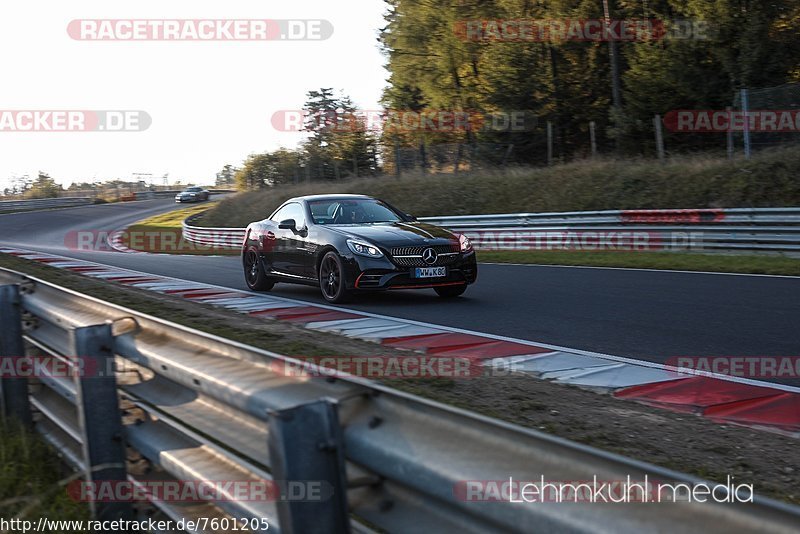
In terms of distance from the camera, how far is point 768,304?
947 cm

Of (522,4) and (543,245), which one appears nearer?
(543,245)

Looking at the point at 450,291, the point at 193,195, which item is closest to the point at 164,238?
the point at 193,195

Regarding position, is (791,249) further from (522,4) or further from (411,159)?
(522,4)

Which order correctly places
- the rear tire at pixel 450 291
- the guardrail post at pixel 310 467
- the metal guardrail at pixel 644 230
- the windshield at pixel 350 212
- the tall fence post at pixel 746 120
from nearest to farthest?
the guardrail post at pixel 310 467
the rear tire at pixel 450 291
the windshield at pixel 350 212
the metal guardrail at pixel 644 230
the tall fence post at pixel 746 120

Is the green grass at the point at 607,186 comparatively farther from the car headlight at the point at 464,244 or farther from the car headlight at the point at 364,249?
the car headlight at the point at 364,249

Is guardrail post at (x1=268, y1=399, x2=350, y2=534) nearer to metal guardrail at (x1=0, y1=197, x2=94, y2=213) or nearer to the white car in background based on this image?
metal guardrail at (x1=0, y1=197, x2=94, y2=213)

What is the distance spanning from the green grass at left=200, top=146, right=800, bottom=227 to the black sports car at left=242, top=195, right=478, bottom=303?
12061 millimetres

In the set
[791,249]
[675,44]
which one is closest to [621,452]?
[791,249]

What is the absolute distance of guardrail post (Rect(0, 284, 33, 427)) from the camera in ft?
15.8

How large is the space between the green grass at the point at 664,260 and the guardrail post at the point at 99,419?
1154cm

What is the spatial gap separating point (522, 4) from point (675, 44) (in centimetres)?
1136

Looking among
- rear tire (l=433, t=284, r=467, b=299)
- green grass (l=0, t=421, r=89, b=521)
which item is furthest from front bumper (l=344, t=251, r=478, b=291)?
green grass (l=0, t=421, r=89, b=521)

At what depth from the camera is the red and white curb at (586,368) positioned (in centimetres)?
532

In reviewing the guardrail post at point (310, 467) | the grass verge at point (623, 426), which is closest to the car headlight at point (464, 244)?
the grass verge at point (623, 426)
